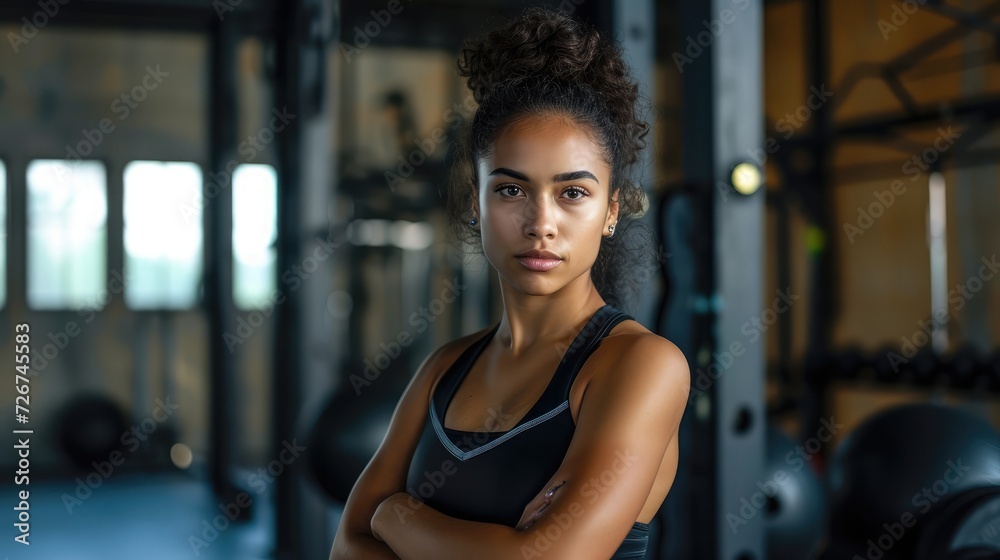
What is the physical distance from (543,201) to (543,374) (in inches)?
7.2

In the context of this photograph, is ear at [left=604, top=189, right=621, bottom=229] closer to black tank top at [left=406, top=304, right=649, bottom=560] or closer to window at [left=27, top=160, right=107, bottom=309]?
black tank top at [left=406, top=304, right=649, bottom=560]

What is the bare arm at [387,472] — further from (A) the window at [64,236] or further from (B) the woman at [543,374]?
(A) the window at [64,236]

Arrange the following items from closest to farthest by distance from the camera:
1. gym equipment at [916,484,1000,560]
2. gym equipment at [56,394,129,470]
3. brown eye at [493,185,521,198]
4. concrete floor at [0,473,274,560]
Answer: brown eye at [493,185,521,198]
gym equipment at [916,484,1000,560]
concrete floor at [0,473,274,560]
gym equipment at [56,394,129,470]

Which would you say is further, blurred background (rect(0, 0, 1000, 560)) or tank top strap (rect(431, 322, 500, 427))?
blurred background (rect(0, 0, 1000, 560))

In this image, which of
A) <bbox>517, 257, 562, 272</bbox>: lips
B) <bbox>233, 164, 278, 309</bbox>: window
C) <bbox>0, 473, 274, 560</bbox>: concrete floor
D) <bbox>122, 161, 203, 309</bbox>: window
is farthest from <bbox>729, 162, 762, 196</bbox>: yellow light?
<bbox>122, 161, 203, 309</bbox>: window

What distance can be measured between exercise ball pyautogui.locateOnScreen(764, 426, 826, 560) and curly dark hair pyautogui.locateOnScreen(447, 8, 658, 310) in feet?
6.07

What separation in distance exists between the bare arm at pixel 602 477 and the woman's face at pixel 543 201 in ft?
0.39

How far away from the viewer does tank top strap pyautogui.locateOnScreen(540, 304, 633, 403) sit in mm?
938

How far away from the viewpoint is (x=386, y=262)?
218 inches

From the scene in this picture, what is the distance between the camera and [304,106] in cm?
362

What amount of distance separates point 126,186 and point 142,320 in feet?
2.88

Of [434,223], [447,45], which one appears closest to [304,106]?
[434,223]

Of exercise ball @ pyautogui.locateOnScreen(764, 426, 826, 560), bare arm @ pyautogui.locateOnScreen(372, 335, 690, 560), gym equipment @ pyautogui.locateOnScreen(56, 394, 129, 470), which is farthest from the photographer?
gym equipment @ pyautogui.locateOnScreen(56, 394, 129, 470)

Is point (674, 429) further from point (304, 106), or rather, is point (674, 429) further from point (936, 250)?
point (936, 250)
